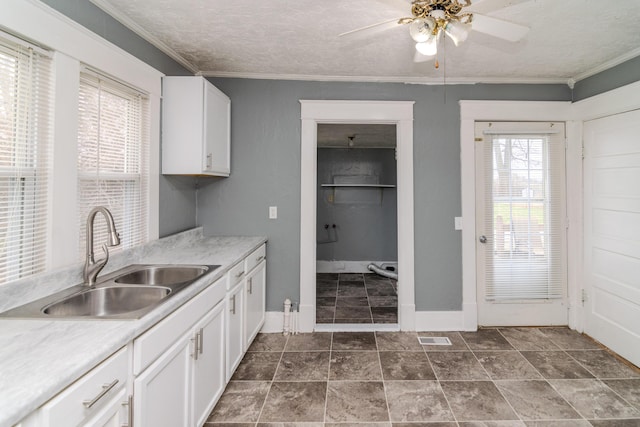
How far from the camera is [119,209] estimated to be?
1938mm

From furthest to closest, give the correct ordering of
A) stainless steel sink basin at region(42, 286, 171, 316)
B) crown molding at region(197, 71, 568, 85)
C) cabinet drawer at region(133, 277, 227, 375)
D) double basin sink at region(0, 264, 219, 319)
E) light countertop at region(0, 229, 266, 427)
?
crown molding at region(197, 71, 568, 85) → stainless steel sink basin at region(42, 286, 171, 316) → double basin sink at region(0, 264, 219, 319) → cabinet drawer at region(133, 277, 227, 375) → light countertop at region(0, 229, 266, 427)

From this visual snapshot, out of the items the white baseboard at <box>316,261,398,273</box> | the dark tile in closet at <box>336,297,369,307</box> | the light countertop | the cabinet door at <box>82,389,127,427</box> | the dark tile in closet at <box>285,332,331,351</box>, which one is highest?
the light countertop

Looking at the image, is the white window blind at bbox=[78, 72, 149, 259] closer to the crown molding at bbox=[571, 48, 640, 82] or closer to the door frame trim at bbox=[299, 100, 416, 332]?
the door frame trim at bbox=[299, 100, 416, 332]

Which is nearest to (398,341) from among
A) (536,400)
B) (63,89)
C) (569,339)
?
(536,400)

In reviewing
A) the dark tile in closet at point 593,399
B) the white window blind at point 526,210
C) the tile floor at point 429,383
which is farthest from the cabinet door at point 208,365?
the white window blind at point 526,210

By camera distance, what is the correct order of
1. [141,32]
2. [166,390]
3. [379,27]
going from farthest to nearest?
[141,32] → [379,27] → [166,390]

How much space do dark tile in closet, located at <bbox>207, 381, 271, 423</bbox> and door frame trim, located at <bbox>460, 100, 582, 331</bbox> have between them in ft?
6.59

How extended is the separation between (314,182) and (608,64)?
265cm

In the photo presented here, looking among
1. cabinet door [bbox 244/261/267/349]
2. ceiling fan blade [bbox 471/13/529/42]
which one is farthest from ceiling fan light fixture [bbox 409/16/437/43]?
cabinet door [bbox 244/261/267/349]

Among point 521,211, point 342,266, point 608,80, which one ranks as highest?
point 608,80

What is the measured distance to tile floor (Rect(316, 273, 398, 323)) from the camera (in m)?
3.33

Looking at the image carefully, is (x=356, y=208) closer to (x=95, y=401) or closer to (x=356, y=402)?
(x=356, y=402)

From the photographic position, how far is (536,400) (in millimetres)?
1941

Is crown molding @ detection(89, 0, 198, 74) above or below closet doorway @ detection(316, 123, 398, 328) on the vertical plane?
above
